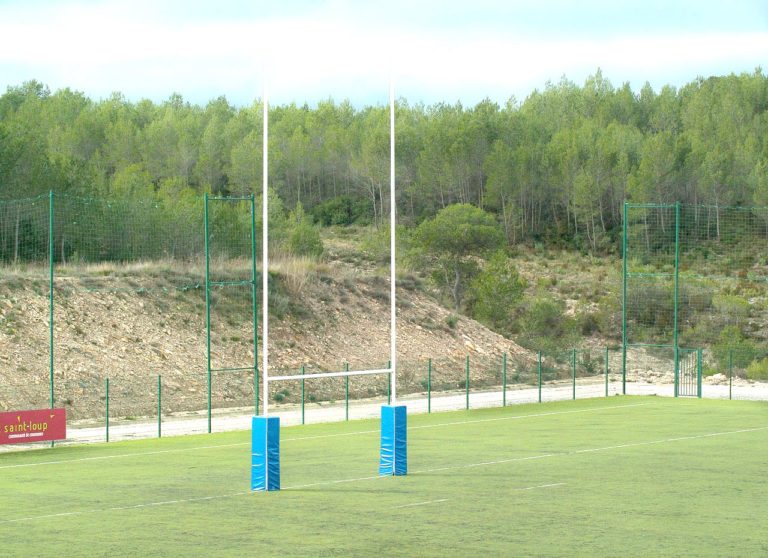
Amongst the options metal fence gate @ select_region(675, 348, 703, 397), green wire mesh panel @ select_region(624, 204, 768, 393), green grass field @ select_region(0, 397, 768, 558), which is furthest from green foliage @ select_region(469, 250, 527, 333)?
green grass field @ select_region(0, 397, 768, 558)

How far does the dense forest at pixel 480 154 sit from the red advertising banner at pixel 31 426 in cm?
4992

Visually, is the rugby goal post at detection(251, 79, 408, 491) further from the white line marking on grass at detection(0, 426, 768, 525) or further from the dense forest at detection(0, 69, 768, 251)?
the dense forest at detection(0, 69, 768, 251)

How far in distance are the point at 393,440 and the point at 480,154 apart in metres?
76.1

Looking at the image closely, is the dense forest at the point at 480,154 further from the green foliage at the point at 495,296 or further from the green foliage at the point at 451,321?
the green foliage at the point at 451,321

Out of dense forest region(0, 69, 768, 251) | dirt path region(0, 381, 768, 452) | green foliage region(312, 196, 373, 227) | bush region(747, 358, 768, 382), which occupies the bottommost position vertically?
bush region(747, 358, 768, 382)

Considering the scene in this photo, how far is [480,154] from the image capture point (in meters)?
92.3

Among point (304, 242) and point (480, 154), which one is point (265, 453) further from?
point (480, 154)

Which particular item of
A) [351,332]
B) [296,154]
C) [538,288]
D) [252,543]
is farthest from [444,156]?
[252,543]

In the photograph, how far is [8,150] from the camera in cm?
4641

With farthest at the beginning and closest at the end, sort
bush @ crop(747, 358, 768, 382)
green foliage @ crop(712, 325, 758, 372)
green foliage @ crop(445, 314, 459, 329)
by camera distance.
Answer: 1. green foliage @ crop(445, 314, 459, 329)
2. green foliage @ crop(712, 325, 758, 372)
3. bush @ crop(747, 358, 768, 382)

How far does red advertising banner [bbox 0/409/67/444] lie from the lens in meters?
22.7

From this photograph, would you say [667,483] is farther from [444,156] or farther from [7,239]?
[444,156]

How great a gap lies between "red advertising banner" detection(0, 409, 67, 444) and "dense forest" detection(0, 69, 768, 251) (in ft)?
164

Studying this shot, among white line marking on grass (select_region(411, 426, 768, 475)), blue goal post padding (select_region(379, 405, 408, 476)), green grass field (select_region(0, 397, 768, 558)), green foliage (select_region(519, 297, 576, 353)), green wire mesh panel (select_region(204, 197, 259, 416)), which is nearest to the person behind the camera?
green grass field (select_region(0, 397, 768, 558))
